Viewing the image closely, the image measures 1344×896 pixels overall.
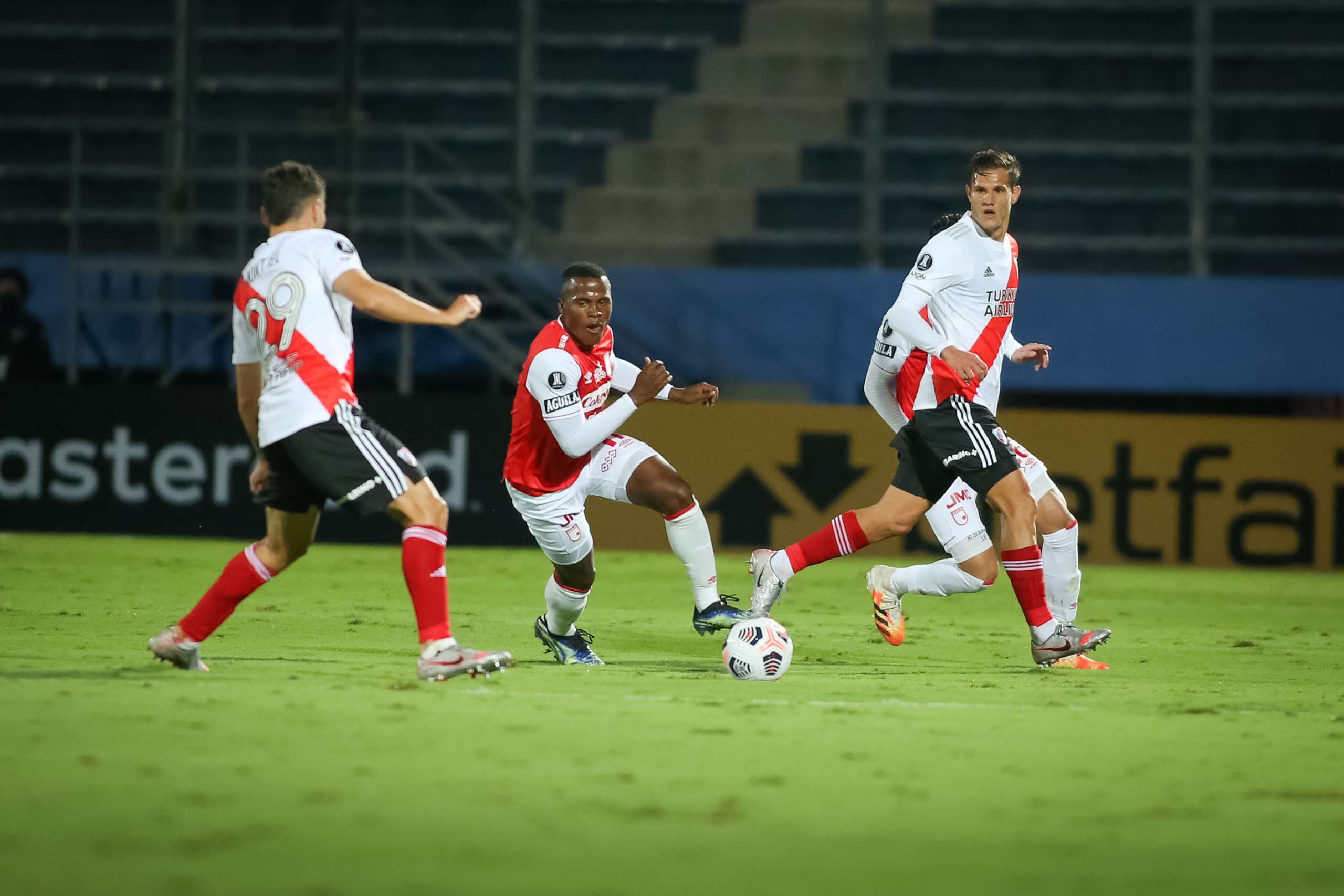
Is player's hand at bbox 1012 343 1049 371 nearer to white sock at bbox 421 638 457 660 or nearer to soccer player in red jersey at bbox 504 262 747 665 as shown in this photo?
soccer player in red jersey at bbox 504 262 747 665

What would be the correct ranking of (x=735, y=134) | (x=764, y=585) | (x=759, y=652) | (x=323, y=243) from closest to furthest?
(x=323, y=243) < (x=759, y=652) < (x=764, y=585) < (x=735, y=134)

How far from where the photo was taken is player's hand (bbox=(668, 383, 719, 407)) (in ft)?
23.9

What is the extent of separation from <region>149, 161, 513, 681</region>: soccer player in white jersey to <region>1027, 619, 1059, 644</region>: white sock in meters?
2.37

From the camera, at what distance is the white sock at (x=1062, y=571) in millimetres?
7949

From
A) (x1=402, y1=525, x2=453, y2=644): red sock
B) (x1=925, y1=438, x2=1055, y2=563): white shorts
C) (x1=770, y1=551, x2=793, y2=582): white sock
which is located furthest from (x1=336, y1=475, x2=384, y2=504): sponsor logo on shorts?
(x1=925, y1=438, x2=1055, y2=563): white shorts

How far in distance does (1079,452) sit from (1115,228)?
435 cm

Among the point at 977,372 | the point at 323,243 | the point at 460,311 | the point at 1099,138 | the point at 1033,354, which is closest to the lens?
the point at 460,311

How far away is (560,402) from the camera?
23.8ft

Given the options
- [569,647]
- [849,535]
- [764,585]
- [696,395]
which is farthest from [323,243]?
Result: [849,535]

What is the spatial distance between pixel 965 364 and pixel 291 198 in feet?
9.00

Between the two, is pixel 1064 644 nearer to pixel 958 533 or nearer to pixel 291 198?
pixel 958 533

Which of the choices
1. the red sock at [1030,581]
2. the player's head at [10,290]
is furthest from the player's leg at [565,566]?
the player's head at [10,290]

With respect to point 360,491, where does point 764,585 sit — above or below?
below

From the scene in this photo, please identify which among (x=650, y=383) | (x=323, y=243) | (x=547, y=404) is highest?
(x=323, y=243)
